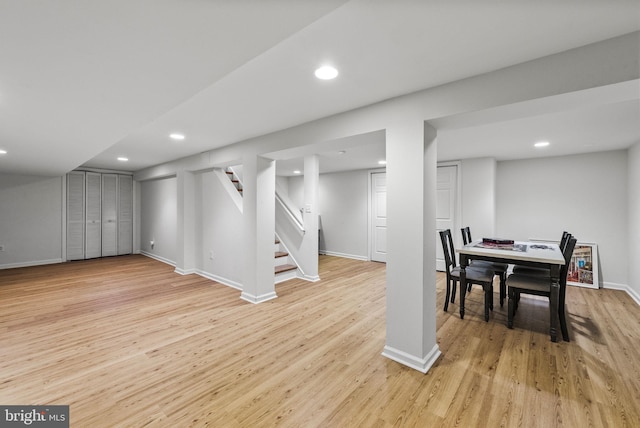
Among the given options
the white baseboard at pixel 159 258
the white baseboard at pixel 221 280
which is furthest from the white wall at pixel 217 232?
the white baseboard at pixel 159 258

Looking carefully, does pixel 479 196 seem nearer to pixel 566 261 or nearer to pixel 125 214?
pixel 566 261

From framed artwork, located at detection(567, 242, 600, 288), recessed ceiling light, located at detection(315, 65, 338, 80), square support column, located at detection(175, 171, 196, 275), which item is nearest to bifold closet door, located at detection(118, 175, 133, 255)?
square support column, located at detection(175, 171, 196, 275)

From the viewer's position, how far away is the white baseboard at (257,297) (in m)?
3.62

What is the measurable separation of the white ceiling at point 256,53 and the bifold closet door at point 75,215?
4616mm

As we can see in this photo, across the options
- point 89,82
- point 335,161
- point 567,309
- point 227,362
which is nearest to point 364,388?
point 227,362

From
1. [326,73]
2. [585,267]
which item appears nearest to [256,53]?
[326,73]

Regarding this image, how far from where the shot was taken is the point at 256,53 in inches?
51.9

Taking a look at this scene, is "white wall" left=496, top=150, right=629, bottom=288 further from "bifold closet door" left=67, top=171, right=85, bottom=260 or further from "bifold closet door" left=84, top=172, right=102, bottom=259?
"bifold closet door" left=67, top=171, right=85, bottom=260

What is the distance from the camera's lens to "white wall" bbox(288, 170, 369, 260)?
6727mm

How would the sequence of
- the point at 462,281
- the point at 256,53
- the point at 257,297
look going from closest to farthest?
1. the point at 256,53
2. the point at 462,281
3. the point at 257,297

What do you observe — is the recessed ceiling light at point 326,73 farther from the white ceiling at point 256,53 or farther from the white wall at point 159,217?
the white wall at point 159,217

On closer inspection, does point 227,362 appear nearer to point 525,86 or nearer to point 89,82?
point 89,82

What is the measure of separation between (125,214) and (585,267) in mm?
10052

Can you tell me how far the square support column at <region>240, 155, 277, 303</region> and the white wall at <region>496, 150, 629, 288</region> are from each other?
14.4 ft
